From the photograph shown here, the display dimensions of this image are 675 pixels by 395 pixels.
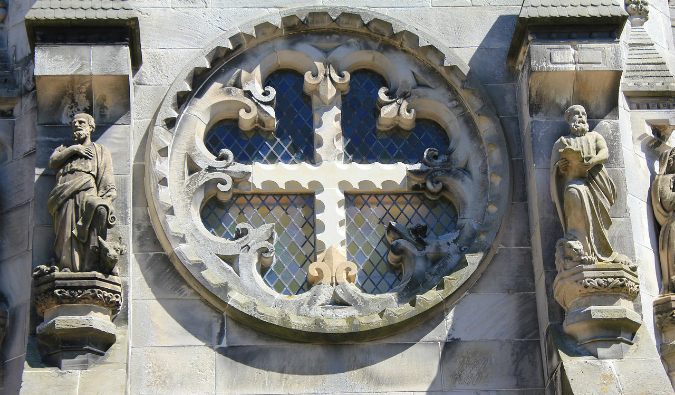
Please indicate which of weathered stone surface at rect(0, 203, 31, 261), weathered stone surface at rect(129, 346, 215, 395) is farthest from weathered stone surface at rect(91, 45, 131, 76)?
weathered stone surface at rect(129, 346, 215, 395)

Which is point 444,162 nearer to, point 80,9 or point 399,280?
point 399,280

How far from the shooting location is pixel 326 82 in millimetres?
14922

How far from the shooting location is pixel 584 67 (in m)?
14.3

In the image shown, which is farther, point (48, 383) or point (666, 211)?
point (666, 211)

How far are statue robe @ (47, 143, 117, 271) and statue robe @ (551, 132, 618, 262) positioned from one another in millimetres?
3936

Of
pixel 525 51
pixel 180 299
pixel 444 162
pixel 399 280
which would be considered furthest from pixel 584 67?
pixel 180 299

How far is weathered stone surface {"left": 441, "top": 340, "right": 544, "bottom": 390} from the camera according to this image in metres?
13.4

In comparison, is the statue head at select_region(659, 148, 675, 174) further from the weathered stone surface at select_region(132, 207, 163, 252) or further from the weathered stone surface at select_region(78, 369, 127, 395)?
the weathered stone surface at select_region(78, 369, 127, 395)

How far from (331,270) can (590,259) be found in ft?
7.78

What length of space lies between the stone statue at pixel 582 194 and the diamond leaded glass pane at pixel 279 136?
2.48 meters

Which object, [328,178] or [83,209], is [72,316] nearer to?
[83,209]

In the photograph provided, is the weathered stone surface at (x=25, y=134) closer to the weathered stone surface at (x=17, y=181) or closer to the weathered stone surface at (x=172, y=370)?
the weathered stone surface at (x=17, y=181)

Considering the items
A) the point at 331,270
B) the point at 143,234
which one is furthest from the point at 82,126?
the point at 331,270

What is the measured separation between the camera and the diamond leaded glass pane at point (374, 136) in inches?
584
